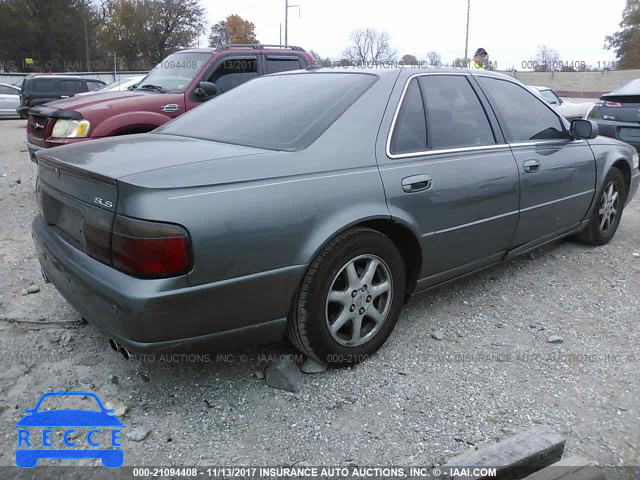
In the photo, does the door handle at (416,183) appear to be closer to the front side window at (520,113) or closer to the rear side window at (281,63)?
the front side window at (520,113)

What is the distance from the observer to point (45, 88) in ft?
55.7

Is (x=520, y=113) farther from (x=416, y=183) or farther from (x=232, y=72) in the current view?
(x=232, y=72)

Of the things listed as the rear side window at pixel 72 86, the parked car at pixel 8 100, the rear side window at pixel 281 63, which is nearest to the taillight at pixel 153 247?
the rear side window at pixel 281 63

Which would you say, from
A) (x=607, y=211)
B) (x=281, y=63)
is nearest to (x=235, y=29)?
(x=281, y=63)

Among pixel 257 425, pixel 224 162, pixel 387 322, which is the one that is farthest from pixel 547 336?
pixel 224 162

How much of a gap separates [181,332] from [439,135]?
1.93 metres

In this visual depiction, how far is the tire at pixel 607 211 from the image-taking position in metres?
4.80

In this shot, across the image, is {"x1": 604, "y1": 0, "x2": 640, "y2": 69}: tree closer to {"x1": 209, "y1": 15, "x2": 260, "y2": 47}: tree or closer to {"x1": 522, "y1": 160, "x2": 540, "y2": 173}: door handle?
{"x1": 209, "y1": 15, "x2": 260, "y2": 47}: tree

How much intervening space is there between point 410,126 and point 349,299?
3.53 ft

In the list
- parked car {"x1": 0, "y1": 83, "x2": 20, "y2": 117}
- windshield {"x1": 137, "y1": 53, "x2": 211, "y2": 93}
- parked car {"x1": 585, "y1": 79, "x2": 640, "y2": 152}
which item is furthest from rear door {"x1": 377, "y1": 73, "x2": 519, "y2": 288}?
parked car {"x1": 0, "y1": 83, "x2": 20, "y2": 117}

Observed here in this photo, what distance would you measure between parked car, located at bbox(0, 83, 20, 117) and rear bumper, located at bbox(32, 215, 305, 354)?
66.7 ft

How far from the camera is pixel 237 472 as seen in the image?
2.19 metres

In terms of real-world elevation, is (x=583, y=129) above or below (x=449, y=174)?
above

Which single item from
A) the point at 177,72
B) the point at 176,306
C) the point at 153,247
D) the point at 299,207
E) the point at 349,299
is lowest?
the point at 349,299
